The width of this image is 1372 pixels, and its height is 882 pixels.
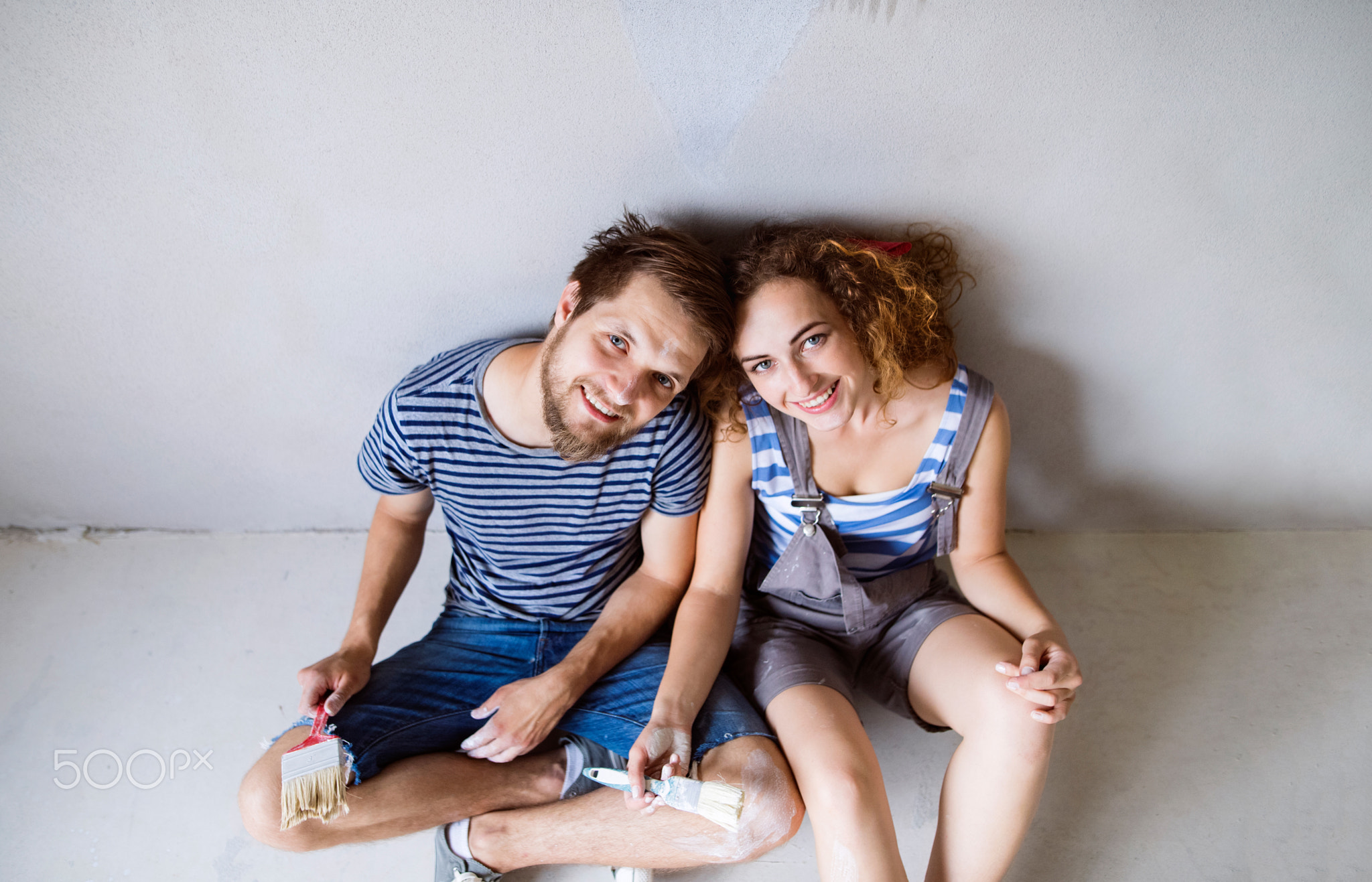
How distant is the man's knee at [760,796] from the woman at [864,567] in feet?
0.11

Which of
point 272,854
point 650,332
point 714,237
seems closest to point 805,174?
point 714,237

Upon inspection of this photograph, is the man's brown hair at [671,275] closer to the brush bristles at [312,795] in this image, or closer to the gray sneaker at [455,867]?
the brush bristles at [312,795]

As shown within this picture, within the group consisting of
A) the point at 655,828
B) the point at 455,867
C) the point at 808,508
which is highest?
the point at 808,508

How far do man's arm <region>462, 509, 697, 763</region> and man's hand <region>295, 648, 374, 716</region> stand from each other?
22cm

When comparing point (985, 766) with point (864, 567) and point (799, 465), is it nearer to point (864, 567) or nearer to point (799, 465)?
point (864, 567)

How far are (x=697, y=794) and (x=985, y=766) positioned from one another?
0.46 m

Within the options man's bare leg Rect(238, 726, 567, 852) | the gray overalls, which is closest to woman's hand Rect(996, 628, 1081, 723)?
the gray overalls

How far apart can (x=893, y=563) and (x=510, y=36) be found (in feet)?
3.82

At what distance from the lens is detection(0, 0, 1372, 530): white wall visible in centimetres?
120

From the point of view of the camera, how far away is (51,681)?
173 centimetres

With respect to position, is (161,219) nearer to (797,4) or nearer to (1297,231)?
(797,4)

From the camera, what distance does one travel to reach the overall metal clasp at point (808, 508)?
1.45m

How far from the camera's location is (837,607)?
1.56m

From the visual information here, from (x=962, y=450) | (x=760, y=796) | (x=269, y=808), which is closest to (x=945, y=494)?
(x=962, y=450)
